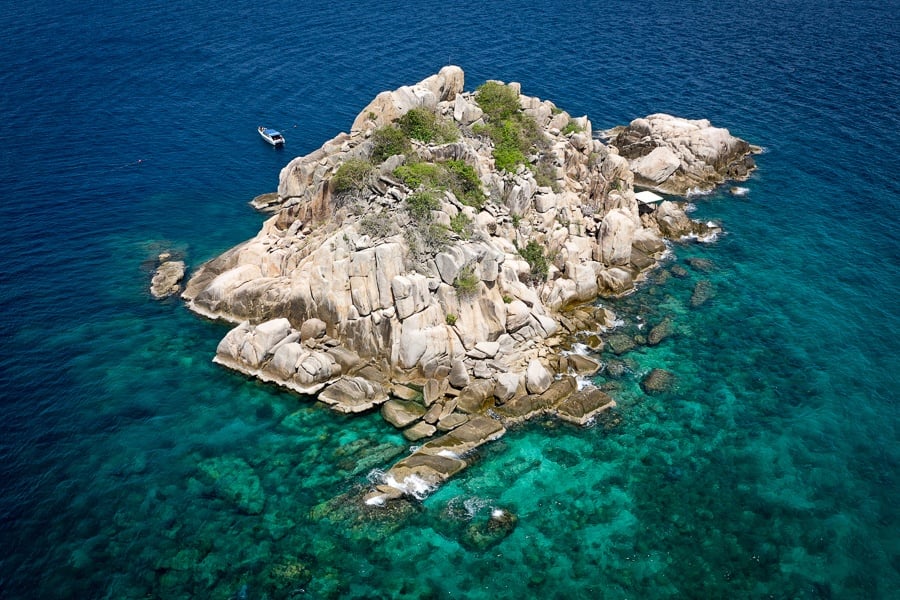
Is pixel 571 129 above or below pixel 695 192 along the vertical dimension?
above

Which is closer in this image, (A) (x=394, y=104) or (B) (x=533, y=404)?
(B) (x=533, y=404)

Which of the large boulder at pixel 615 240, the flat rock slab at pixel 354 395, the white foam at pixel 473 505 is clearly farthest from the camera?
the large boulder at pixel 615 240

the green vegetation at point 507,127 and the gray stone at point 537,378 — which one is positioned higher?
the green vegetation at point 507,127

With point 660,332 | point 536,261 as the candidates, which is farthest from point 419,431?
point 660,332

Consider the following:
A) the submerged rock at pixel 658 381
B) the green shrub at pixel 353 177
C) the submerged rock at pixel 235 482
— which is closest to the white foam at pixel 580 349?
the submerged rock at pixel 658 381

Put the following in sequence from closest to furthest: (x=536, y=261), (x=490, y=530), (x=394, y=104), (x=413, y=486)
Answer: (x=490, y=530), (x=413, y=486), (x=536, y=261), (x=394, y=104)

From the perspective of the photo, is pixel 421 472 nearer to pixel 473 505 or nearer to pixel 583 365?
pixel 473 505

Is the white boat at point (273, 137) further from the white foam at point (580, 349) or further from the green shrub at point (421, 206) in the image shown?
the white foam at point (580, 349)

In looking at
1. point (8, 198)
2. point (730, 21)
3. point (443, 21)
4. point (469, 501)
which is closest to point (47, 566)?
point (469, 501)
